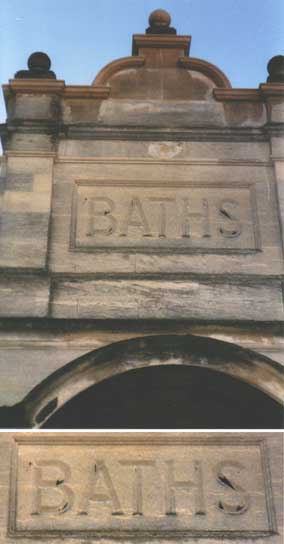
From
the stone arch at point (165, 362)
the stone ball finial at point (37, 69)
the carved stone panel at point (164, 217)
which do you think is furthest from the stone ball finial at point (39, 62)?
the stone arch at point (165, 362)

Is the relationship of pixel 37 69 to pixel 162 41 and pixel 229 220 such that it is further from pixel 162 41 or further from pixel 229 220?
pixel 229 220

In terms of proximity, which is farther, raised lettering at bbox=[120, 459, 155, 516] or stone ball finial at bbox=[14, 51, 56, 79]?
stone ball finial at bbox=[14, 51, 56, 79]

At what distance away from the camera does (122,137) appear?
1094cm

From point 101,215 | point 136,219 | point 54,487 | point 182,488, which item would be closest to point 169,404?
point 182,488

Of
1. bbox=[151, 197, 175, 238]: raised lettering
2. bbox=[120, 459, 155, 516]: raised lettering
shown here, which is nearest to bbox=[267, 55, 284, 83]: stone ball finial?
bbox=[151, 197, 175, 238]: raised lettering

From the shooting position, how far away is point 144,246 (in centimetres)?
992

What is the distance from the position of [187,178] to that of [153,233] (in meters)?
0.92

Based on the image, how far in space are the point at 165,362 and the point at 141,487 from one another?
46.4 inches

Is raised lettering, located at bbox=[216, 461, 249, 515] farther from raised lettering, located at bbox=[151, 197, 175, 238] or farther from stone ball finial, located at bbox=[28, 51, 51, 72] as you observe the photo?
stone ball finial, located at bbox=[28, 51, 51, 72]

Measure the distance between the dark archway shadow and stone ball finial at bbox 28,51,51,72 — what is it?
4.54 metres

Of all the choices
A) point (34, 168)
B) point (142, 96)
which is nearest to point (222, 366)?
point (34, 168)

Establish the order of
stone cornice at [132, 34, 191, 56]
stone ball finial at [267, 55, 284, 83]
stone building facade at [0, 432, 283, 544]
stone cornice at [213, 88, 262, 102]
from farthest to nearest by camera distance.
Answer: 1. stone cornice at [132, 34, 191, 56]
2. stone ball finial at [267, 55, 284, 83]
3. stone cornice at [213, 88, 262, 102]
4. stone building facade at [0, 432, 283, 544]

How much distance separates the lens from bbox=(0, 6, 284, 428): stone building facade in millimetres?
8789

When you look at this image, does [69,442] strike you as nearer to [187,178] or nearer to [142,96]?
[187,178]
